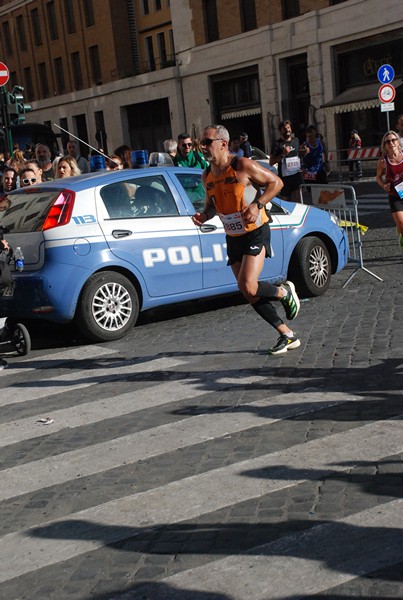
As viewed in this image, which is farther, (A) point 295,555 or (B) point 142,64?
(B) point 142,64

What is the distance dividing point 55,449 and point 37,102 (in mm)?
60844

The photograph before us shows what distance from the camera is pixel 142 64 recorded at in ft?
181

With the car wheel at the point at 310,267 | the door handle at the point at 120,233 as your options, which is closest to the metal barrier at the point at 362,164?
the car wheel at the point at 310,267

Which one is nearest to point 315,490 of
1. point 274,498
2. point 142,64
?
point 274,498

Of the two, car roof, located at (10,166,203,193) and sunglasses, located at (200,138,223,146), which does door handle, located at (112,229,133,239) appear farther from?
sunglasses, located at (200,138,223,146)

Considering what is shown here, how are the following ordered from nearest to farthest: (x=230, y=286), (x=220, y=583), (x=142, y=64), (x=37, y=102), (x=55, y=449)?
(x=220, y=583) → (x=55, y=449) → (x=230, y=286) → (x=142, y=64) → (x=37, y=102)

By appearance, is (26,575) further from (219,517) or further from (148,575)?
(219,517)

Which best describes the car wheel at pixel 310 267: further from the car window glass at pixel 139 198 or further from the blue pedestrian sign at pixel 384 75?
the blue pedestrian sign at pixel 384 75

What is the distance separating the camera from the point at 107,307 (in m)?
8.73

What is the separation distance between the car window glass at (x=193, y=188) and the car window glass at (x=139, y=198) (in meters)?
0.29

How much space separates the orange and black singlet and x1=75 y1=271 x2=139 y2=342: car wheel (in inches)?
65.6

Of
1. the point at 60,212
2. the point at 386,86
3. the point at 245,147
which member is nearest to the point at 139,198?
the point at 60,212

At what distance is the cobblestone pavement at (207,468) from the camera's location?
3.75 meters

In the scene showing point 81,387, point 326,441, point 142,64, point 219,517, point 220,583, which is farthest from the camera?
point 142,64
